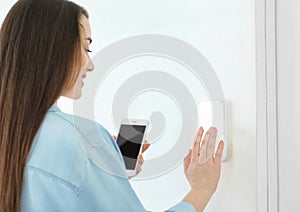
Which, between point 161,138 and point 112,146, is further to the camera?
point 161,138

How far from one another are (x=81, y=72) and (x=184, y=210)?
261 millimetres

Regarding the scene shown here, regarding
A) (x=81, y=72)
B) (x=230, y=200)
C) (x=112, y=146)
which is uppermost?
(x=81, y=72)

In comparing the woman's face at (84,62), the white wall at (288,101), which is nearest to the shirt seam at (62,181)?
the woman's face at (84,62)

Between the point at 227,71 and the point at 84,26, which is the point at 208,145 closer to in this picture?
the point at 227,71

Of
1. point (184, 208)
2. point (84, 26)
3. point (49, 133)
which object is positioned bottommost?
point (184, 208)

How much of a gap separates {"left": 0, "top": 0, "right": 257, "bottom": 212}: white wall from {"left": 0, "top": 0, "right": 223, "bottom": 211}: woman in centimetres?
7

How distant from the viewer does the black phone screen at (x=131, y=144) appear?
0.77m

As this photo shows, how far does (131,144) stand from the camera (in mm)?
769

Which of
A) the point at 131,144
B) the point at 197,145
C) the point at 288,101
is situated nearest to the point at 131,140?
the point at 131,144

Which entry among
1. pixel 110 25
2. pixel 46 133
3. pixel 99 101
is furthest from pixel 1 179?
pixel 110 25

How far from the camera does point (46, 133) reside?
65 centimetres

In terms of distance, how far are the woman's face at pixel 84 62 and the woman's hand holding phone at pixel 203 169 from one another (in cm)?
21

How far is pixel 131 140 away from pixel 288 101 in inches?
10.0

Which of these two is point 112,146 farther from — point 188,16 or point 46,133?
point 188,16
